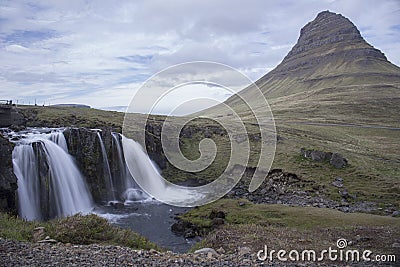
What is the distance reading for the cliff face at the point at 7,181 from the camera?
25.4m

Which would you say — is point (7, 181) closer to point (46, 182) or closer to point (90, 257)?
point (46, 182)

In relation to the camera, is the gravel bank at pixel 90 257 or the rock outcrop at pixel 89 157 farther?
the rock outcrop at pixel 89 157

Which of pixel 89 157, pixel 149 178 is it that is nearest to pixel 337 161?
pixel 149 178

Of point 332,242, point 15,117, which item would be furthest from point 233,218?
point 15,117

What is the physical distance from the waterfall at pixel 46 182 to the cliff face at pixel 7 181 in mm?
1538

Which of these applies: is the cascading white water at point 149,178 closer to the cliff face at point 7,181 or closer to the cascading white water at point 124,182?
→ the cascading white water at point 124,182

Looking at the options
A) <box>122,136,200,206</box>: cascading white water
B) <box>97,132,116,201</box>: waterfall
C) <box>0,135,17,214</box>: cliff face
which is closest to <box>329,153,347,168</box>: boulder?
<box>122,136,200,206</box>: cascading white water

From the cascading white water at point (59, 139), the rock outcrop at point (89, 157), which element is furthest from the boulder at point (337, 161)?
the cascading white water at point (59, 139)

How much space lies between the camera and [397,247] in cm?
1630

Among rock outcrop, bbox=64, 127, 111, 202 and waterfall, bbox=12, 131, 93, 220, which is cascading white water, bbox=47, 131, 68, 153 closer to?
rock outcrop, bbox=64, 127, 111, 202

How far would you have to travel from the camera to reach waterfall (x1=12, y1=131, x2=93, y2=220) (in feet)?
94.5

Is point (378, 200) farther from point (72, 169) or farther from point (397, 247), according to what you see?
point (72, 169)

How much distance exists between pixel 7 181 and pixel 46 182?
15.2ft

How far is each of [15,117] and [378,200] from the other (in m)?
56.0
